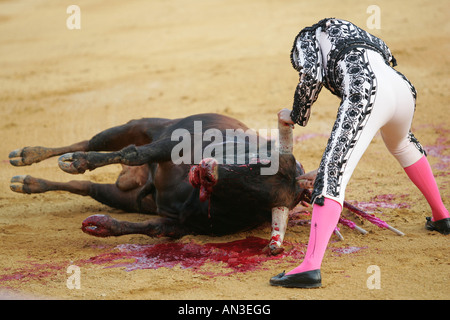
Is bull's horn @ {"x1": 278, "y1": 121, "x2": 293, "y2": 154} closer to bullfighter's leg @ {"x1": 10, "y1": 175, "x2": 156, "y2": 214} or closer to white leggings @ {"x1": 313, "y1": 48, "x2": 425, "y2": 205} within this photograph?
white leggings @ {"x1": 313, "y1": 48, "x2": 425, "y2": 205}

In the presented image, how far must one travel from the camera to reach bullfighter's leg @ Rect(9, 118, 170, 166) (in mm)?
4992

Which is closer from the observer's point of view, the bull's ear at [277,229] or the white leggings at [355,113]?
the white leggings at [355,113]

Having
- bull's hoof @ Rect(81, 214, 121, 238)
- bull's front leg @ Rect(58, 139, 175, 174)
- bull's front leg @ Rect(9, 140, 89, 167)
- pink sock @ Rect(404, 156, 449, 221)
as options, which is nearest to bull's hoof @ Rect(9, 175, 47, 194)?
bull's front leg @ Rect(9, 140, 89, 167)

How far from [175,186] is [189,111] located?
3.75m

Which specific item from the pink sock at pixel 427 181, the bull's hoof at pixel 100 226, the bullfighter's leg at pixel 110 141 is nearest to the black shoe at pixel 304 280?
the pink sock at pixel 427 181

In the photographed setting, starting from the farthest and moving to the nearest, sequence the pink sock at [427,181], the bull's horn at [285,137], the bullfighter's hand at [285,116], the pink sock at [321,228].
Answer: the pink sock at [427,181], the bull's horn at [285,137], the bullfighter's hand at [285,116], the pink sock at [321,228]

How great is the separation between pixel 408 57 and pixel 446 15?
2.72 metres

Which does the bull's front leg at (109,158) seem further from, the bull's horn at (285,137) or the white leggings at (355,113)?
the white leggings at (355,113)

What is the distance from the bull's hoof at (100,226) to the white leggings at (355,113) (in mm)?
1618

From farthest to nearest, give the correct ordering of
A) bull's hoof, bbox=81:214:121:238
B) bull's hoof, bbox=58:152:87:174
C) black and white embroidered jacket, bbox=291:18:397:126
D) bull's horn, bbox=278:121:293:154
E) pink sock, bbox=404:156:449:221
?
bull's hoof, bbox=58:152:87:174
bull's hoof, bbox=81:214:121:238
pink sock, bbox=404:156:449:221
bull's horn, bbox=278:121:293:154
black and white embroidered jacket, bbox=291:18:397:126

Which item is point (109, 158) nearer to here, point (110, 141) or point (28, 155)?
point (110, 141)

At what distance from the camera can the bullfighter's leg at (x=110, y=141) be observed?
4992mm

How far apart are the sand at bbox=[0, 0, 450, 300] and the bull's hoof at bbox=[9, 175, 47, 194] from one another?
22 centimetres

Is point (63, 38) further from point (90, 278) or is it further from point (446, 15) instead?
point (90, 278)
